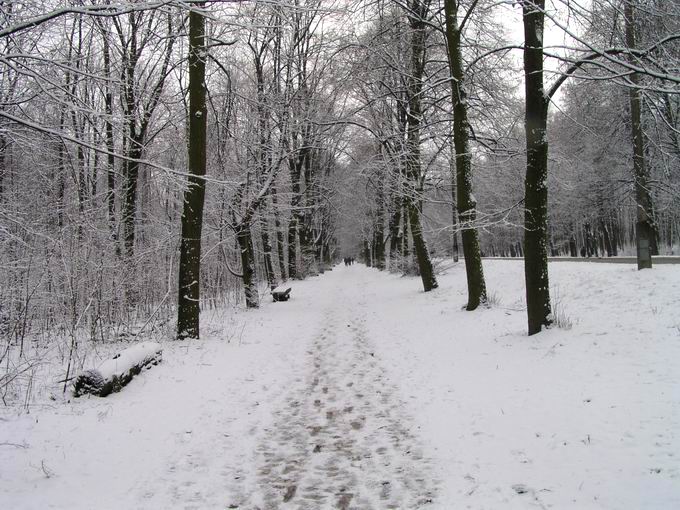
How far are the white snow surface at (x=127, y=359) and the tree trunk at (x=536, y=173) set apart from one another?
655cm

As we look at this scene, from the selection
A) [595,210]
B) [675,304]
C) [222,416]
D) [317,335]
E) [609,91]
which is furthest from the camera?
[595,210]

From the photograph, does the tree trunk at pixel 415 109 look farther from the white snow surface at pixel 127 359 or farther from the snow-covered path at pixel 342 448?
the white snow surface at pixel 127 359

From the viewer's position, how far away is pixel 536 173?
7.96 metres

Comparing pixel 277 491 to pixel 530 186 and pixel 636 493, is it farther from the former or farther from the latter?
pixel 530 186

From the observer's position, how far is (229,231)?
16.0 metres

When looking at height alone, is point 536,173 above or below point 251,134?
below

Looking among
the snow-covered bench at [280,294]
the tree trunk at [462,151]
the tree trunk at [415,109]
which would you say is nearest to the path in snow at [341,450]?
the tree trunk at [462,151]

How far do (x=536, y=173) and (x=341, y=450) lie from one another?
5947mm

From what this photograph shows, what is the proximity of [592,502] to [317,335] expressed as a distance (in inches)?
310

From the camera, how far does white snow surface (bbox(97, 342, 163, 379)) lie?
19.8 feet

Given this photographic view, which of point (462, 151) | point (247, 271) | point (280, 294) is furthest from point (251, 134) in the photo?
point (462, 151)

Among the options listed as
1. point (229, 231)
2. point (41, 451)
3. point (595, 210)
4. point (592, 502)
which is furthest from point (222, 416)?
point (595, 210)

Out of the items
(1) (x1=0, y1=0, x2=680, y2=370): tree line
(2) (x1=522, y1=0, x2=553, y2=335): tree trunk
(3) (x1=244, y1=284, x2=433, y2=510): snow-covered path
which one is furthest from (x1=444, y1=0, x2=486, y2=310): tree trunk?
(3) (x1=244, y1=284, x2=433, y2=510): snow-covered path

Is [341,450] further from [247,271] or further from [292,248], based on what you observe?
[292,248]
